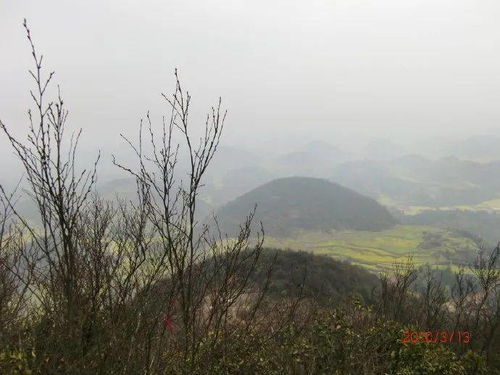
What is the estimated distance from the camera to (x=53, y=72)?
5223 mm

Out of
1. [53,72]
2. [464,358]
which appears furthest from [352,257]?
[53,72]

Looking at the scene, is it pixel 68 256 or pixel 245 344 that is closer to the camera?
pixel 68 256

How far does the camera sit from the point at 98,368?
5.57 metres

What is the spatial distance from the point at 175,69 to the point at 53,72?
1.67 m

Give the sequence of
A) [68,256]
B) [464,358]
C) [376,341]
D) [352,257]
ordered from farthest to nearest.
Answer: [352,257] < [464,358] < [376,341] < [68,256]

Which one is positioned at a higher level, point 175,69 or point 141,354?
point 175,69

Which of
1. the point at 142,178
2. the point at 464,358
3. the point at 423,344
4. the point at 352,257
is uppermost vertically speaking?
the point at 142,178

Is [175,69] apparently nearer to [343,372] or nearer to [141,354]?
[141,354]

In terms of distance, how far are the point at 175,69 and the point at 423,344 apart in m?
10.7

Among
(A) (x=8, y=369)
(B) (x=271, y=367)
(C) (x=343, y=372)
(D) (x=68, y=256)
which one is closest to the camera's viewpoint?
(D) (x=68, y=256)

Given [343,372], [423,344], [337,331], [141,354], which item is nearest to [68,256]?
[141,354]

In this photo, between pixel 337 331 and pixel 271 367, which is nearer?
pixel 271 367

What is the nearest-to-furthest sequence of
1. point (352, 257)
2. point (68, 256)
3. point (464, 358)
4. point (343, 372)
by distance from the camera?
point (68, 256), point (343, 372), point (464, 358), point (352, 257)

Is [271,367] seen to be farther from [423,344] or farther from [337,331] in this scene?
[423,344]
